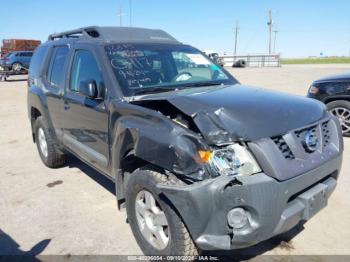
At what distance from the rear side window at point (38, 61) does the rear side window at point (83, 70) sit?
1.43m

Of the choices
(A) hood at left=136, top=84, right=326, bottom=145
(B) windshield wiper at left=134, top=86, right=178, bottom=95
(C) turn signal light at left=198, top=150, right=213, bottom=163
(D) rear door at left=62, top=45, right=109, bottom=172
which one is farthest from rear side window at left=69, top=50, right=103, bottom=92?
(C) turn signal light at left=198, top=150, right=213, bottom=163

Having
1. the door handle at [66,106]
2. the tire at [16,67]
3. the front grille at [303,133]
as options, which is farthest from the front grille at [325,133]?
the tire at [16,67]

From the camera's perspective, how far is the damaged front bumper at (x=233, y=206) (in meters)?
2.44

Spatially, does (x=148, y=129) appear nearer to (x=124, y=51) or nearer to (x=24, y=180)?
(x=124, y=51)

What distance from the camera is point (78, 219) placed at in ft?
13.3

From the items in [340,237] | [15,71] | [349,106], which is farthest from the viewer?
[15,71]

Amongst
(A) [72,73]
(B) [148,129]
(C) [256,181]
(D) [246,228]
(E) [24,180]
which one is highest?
(A) [72,73]

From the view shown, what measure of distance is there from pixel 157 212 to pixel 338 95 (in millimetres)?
5270

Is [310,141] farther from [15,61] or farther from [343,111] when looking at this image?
[15,61]

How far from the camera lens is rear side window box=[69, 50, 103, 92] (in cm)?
393

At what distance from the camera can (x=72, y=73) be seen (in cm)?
454

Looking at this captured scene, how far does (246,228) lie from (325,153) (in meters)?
1.03

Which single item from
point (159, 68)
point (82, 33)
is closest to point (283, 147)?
point (159, 68)

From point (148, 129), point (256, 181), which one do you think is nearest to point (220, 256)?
point (256, 181)
